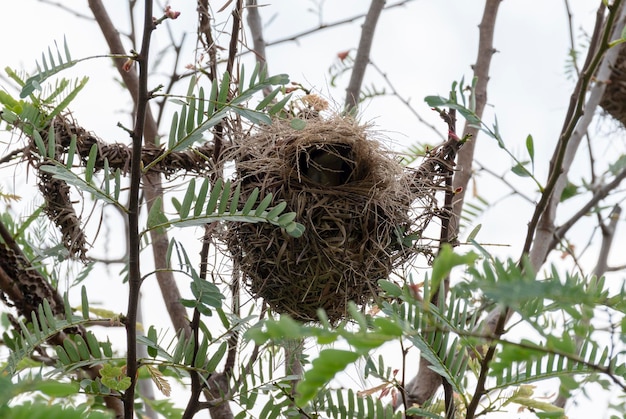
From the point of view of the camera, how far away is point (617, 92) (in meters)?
3.06

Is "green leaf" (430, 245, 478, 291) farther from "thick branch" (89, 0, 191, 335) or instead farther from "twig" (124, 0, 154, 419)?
"thick branch" (89, 0, 191, 335)

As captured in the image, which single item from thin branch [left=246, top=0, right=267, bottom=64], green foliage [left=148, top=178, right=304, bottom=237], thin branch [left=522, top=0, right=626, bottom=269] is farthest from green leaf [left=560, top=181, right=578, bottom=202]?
green foliage [left=148, top=178, right=304, bottom=237]

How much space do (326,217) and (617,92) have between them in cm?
201

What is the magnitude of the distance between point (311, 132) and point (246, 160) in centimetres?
13

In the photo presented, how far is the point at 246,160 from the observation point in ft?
5.06

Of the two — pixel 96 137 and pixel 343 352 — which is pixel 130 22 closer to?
pixel 96 137

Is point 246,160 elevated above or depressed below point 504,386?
above

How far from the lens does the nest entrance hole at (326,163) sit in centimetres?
154

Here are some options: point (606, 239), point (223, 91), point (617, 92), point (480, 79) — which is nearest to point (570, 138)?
point (480, 79)

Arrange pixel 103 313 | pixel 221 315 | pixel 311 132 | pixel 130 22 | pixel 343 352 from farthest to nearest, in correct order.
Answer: pixel 130 22 < pixel 103 313 < pixel 311 132 < pixel 221 315 < pixel 343 352

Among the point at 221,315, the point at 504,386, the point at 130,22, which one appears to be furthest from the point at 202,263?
the point at 130,22

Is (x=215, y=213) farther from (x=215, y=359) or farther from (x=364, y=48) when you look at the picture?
(x=364, y=48)

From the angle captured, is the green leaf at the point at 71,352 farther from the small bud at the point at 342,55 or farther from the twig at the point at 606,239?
the twig at the point at 606,239

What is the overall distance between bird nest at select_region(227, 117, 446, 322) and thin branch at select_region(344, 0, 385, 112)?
34.3 inches
